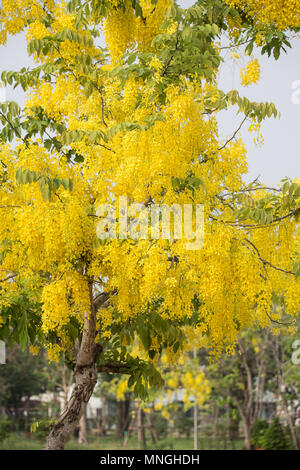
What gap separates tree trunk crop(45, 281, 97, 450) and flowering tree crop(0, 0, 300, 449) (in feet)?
0.03

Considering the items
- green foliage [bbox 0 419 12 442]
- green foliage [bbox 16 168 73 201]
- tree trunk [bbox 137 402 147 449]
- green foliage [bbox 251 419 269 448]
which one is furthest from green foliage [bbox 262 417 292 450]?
green foliage [bbox 16 168 73 201]

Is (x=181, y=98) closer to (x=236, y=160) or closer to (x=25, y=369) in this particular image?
(x=236, y=160)

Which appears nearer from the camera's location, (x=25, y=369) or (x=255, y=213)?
(x=255, y=213)

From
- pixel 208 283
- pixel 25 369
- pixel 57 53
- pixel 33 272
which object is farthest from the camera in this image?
pixel 25 369

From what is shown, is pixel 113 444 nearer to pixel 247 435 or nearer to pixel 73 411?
pixel 247 435

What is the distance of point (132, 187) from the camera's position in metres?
3.92

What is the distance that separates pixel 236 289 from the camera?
3.88 metres

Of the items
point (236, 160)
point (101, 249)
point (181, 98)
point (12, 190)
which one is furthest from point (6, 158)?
point (236, 160)

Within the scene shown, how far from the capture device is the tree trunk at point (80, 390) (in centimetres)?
466

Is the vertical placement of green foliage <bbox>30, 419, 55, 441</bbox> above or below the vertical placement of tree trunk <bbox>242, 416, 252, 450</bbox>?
Result: above

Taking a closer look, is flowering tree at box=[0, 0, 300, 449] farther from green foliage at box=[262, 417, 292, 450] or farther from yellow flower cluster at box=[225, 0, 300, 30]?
green foliage at box=[262, 417, 292, 450]

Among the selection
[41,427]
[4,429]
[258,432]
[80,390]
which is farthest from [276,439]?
[80,390]

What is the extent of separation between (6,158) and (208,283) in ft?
6.61

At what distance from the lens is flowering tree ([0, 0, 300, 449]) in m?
3.77
